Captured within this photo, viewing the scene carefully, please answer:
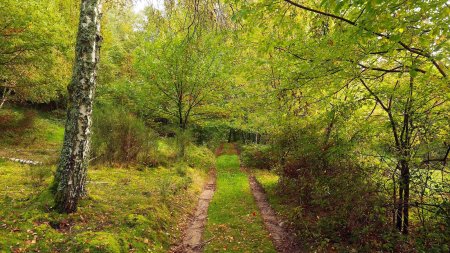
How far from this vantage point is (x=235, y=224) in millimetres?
8125

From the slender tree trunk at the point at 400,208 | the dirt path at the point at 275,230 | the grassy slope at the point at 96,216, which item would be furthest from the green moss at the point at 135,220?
the slender tree trunk at the point at 400,208

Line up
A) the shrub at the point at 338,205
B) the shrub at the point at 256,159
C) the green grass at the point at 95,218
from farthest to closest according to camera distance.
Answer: the shrub at the point at 256,159
the shrub at the point at 338,205
the green grass at the point at 95,218

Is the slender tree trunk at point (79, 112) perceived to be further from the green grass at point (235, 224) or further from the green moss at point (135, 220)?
the green grass at point (235, 224)

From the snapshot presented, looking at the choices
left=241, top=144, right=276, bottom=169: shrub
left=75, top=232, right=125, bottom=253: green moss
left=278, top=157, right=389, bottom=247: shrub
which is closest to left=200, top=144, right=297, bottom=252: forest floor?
left=278, top=157, right=389, bottom=247: shrub

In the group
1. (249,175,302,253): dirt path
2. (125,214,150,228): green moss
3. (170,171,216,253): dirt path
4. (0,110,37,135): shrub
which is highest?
(0,110,37,135): shrub

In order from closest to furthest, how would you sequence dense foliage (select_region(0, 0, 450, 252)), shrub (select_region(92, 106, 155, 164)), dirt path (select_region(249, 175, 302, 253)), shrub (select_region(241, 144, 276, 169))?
dense foliage (select_region(0, 0, 450, 252)), dirt path (select_region(249, 175, 302, 253)), shrub (select_region(92, 106, 155, 164)), shrub (select_region(241, 144, 276, 169))

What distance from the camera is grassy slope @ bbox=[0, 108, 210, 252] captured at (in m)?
4.66

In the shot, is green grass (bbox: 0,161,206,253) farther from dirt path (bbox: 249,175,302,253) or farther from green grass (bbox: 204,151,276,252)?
dirt path (bbox: 249,175,302,253)

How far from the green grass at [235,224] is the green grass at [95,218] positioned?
98cm

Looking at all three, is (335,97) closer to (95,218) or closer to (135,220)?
(135,220)

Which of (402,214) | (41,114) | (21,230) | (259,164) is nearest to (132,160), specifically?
(21,230)

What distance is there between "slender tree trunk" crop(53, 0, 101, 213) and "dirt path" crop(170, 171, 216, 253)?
A: 8.72 feet

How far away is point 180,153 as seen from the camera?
15.6m

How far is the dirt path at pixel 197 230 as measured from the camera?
6383 millimetres
